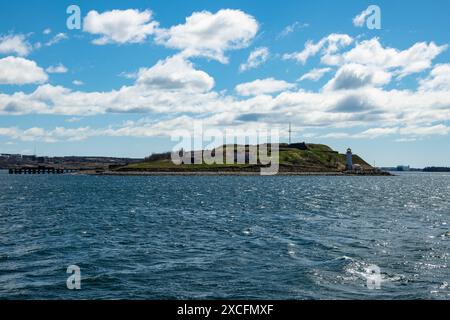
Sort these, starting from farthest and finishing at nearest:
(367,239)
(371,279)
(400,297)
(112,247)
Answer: (367,239) → (112,247) → (371,279) → (400,297)

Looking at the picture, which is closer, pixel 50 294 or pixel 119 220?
pixel 50 294

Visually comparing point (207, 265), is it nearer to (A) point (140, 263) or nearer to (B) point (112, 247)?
(A) point (140, 263)

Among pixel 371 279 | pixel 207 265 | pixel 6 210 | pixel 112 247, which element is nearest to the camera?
pixel 371 279

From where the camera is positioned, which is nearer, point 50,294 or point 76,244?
point 50,294

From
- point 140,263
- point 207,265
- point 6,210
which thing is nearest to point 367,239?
point 207,265

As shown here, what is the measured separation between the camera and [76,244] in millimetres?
42719

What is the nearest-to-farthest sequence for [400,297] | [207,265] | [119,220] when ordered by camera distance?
[400,297]
[207,265]
[119,220]

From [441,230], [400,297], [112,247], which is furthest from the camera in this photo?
[441,230]

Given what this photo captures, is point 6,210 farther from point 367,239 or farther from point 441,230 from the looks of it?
point 441,230

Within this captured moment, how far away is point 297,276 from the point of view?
1197 inches

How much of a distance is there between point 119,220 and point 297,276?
3771 centimetres
